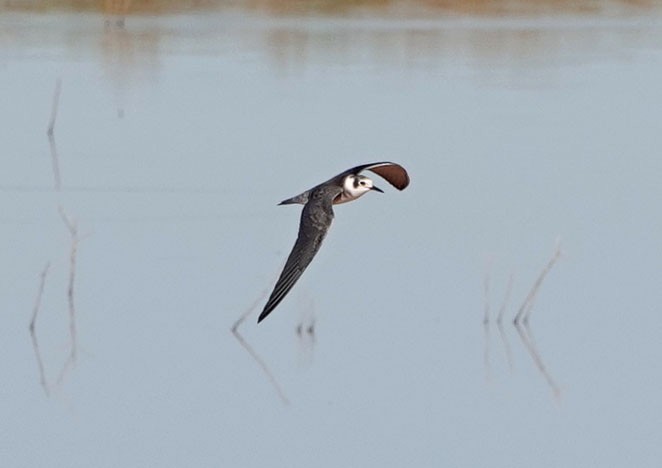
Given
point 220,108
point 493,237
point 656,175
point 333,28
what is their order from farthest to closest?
point 333,28, point 220,108, point 656,175, point 493,237

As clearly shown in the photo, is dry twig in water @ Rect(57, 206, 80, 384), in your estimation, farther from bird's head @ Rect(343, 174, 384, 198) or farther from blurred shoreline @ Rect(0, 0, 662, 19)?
blurred shoreline @ Rect(0, 0, 662, 19)

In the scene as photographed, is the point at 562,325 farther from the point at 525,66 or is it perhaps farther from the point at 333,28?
the point at 333,28

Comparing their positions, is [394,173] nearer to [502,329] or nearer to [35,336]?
[502,329]

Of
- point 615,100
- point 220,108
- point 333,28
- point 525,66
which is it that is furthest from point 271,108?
point 333,28

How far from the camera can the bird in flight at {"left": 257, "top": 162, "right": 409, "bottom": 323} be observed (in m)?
6.62

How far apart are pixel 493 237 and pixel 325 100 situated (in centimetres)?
423

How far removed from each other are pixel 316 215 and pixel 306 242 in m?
0.19

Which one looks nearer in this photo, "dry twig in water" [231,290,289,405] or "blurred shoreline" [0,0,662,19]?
"dry twig in water" [231,290,289,405]

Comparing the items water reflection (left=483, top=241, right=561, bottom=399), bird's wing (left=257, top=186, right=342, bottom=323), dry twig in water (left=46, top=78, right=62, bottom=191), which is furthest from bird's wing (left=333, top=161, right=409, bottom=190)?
dry twig in water (left=46, top=78, right=62, bottom=191)

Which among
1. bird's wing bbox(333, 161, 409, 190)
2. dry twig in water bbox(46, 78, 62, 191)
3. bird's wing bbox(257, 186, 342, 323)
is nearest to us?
bird's wing bbox(257, 186, 342, 323)

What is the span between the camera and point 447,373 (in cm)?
773

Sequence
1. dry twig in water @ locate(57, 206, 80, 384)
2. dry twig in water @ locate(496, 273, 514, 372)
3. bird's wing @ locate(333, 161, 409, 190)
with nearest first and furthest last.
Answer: bird's wing @ locate(333, 161, 409, 190) → dry twig in water @ locate(57, 206, 80, 384) → dry twig in water @ locate(496, 273, 514, 372)

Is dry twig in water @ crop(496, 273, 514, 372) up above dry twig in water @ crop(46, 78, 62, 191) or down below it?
above

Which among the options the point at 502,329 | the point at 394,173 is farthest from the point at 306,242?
the point at 502,329
